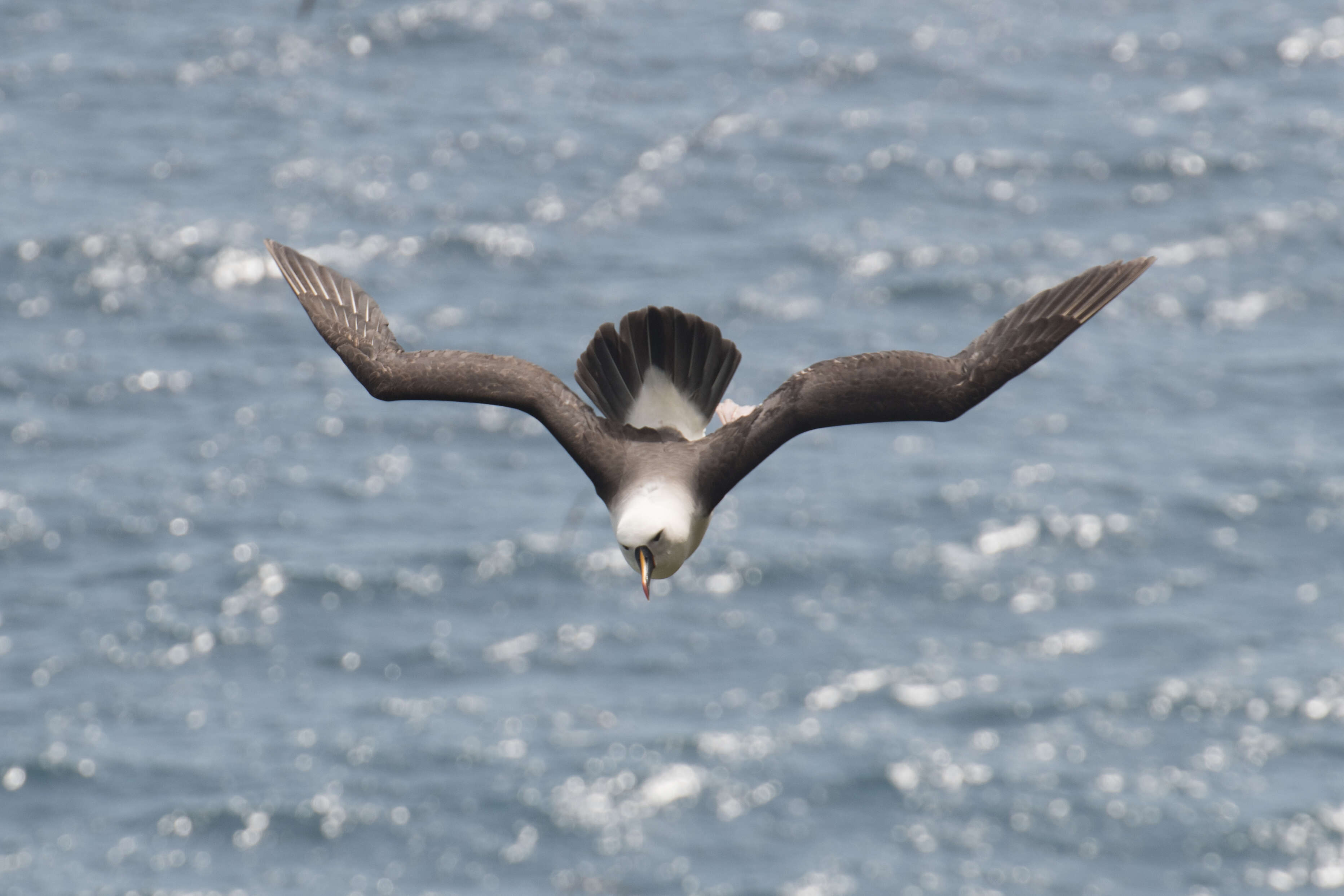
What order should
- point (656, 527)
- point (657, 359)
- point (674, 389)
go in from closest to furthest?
point (656, 527) → point (657, 359) → point (674, 389)

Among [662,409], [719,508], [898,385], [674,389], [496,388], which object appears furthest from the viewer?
[719,508]

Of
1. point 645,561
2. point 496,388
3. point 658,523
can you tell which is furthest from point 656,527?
point 496,388

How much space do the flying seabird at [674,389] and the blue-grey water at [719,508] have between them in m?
67.4

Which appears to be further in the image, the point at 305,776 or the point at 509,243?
the point at 509,243

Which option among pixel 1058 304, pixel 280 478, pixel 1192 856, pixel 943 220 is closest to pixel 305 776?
pixel 280 478

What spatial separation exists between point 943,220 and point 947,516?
25156mm

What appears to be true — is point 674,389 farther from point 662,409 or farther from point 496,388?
point 496,388

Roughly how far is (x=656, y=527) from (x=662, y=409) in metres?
2.42

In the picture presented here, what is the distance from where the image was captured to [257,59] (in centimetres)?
12950

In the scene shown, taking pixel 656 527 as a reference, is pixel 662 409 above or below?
above

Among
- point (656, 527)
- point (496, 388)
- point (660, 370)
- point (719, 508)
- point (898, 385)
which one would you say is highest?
point (719, 508)

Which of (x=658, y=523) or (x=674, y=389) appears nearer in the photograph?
(x=658, y=523)

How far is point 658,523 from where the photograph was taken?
15648 mm

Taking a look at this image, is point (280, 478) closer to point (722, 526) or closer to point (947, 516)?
point (722, 526)
